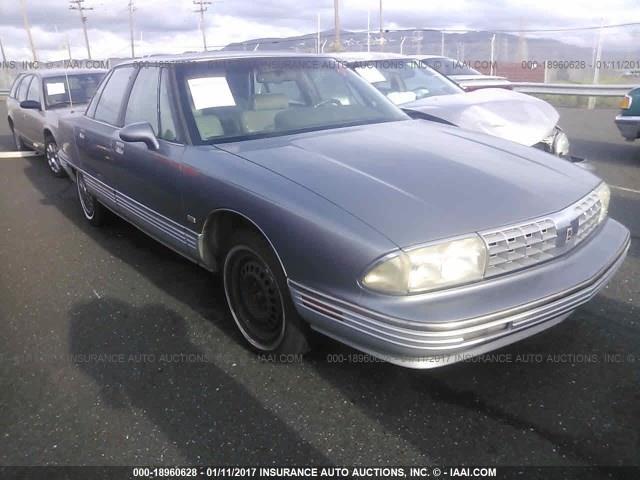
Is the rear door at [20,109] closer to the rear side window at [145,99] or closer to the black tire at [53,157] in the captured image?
the black tire at [53,157]

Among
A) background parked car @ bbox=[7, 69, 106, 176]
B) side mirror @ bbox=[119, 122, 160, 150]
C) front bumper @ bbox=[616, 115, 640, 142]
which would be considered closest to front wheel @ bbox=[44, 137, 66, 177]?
background parked car @ bbox=[7, 69, 106, 176]

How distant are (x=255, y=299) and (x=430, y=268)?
3.69 feet

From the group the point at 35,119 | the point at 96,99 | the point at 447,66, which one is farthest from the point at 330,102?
the point at 447,66

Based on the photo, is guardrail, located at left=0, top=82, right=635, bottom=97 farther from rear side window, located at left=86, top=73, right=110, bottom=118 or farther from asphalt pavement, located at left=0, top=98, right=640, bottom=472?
asphalt pavement, located at left=0, top=98, right=640, bottom=472

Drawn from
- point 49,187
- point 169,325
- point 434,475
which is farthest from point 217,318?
point 49,187

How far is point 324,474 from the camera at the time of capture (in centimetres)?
218

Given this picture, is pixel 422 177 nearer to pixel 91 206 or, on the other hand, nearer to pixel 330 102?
pixel 330 102

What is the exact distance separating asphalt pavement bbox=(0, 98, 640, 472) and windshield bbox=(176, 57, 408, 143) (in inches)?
47.3

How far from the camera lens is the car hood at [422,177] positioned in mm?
2291

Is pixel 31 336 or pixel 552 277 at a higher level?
pixel 552 277

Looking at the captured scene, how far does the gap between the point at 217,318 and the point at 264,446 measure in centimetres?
125

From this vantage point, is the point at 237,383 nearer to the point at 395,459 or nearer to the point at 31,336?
the point at 395,459

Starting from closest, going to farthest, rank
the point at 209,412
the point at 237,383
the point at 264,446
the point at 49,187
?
the point at 264,446
the point at 209,412
the point at 237,383
the point at 49,187

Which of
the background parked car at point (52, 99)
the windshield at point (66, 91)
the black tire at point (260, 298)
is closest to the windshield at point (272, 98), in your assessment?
the black tire at point (260, 298)
